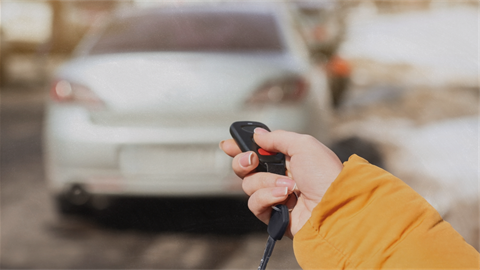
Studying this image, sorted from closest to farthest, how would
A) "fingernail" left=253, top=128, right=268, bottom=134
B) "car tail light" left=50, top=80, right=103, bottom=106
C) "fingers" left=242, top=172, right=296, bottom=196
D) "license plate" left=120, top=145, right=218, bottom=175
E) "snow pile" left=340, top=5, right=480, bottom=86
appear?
1. "fingers" left=242, top=172, right=296, bottom=196
2. "fingernail" left=253, top=128, right=268, bottom=134
3. "license plate" left=120, top=145, right=218, bottom=175
4. "car tail light" left=50, top=80, right=103, bottom=106
5. "snow pile" left=340, top=5, right=480, bottom=86

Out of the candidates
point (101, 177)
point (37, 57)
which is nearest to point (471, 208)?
point (101, 177)

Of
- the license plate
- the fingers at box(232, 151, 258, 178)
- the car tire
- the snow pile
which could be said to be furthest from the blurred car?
the snow pile

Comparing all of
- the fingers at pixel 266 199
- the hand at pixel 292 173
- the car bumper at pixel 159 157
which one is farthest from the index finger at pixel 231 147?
A: the car bumper at pixel 159 157

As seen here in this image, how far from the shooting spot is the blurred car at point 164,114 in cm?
303

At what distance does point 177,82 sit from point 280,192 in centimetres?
191

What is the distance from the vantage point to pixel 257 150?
1313 millimetres

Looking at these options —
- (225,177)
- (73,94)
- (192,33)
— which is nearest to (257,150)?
(225,177)

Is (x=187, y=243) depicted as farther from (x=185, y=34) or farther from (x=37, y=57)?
(x=37, y=57)

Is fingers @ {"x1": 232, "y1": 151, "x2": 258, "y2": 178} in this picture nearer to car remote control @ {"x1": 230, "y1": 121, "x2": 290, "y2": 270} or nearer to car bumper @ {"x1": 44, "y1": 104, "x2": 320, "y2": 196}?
car remote control @ {"x1": 230, "y1": 121, "x2": 290, "y2": 270}

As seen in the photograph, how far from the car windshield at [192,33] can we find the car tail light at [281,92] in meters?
0.42

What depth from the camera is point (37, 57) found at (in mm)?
13062

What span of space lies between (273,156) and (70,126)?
Result: 219 cm

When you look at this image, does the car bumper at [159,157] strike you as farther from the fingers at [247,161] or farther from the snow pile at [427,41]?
the snow pile at [427,41]

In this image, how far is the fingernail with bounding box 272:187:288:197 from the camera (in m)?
1.22
